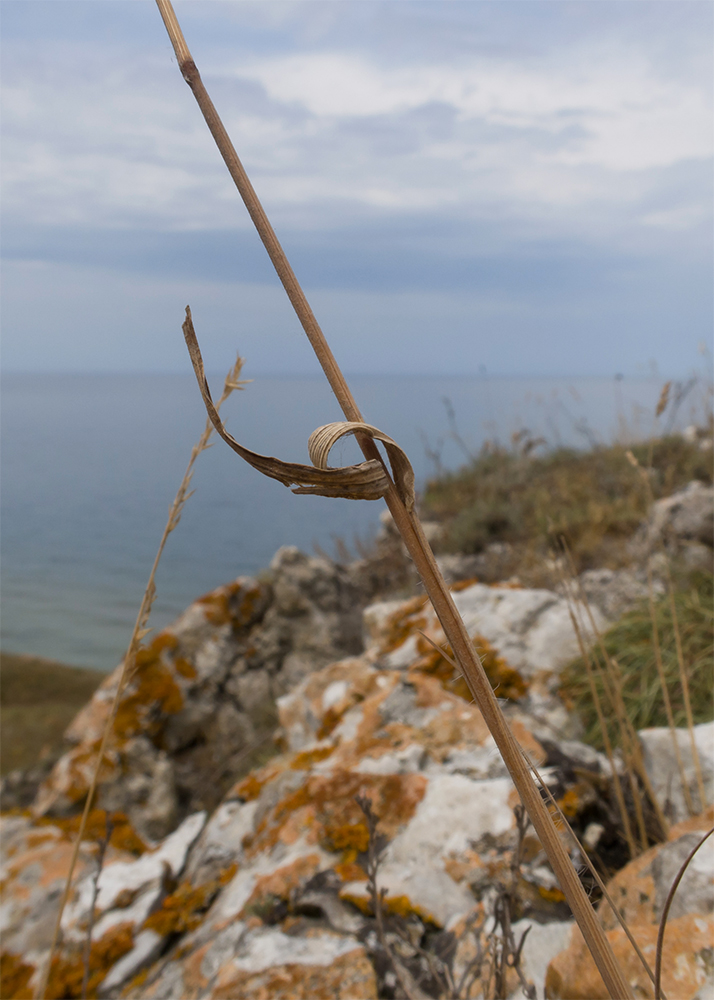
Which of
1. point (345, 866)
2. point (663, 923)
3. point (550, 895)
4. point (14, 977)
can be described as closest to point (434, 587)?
point (663, 923)

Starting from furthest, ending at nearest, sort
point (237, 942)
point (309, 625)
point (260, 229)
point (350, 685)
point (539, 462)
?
point (539, 462) < point (309, 625) < point (350, 685) < point (237, 942) < point (260, 229)

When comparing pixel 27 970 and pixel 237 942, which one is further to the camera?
pixel 27 970

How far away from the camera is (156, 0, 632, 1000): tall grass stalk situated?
1.29 ft

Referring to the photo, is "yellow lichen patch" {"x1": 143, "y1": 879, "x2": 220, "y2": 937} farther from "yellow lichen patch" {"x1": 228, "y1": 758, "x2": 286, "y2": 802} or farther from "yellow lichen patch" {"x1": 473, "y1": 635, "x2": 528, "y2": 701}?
"yellow lichen patch" {"x1": 473, "y1": 635, "x2": 528, "y2": 701}

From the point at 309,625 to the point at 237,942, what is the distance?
13.1 feet

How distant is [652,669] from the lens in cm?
353

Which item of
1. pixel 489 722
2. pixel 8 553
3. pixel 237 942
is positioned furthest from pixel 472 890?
A: pixel 8 553

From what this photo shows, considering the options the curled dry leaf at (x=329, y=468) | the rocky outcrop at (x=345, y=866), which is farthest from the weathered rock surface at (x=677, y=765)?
the curled dry leaf at (x=329, y=468)

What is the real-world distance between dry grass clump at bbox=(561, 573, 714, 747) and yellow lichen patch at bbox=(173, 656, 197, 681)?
2723 millimetres

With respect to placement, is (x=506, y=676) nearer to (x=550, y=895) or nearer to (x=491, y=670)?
(x=491, y=670)

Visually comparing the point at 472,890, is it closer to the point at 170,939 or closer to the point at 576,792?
the point at 576,792

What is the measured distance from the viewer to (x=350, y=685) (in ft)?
11.2

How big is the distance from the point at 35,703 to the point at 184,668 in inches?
197

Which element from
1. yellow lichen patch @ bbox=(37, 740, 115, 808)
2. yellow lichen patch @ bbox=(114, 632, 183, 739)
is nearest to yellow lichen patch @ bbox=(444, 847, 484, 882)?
yellow lichen patch @ bbox=(37, 740, 115, 808)
